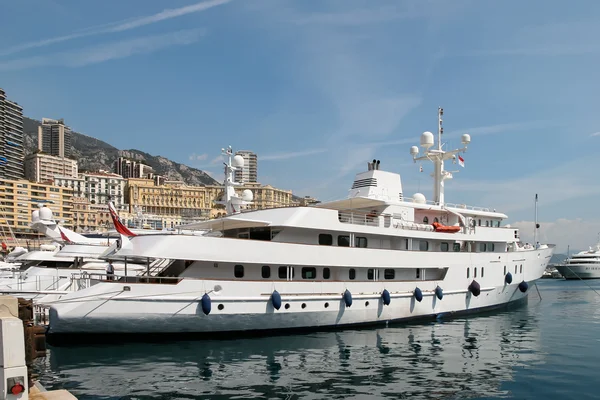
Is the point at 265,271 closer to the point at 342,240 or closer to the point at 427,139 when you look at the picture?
the point at 342,240

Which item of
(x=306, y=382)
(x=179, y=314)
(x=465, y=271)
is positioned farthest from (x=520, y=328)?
(x=179, y=314)

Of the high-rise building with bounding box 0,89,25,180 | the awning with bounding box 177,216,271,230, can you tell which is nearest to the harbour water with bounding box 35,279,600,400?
the awning with bounding box 177,216,271,230

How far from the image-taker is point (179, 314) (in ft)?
54.6

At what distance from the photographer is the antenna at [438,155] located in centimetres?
2786

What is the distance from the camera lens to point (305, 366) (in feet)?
47.0

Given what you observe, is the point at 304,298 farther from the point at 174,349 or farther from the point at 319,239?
the point at 174,349

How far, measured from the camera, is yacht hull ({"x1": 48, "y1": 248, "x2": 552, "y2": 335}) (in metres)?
15.9

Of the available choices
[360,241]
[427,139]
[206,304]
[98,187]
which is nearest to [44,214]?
[206,304]

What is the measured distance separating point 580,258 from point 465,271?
2458 inches

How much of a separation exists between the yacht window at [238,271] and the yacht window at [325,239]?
3746mm

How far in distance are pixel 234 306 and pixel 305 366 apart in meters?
4.15

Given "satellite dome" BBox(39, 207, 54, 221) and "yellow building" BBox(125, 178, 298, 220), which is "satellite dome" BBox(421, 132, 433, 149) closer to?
"satellite dome" BBox(39, 207, 54, 221)

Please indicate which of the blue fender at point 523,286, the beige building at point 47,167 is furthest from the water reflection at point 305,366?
the beige building at point 47,167

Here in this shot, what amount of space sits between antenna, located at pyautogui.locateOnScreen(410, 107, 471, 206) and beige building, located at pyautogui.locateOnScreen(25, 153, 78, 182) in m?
144
